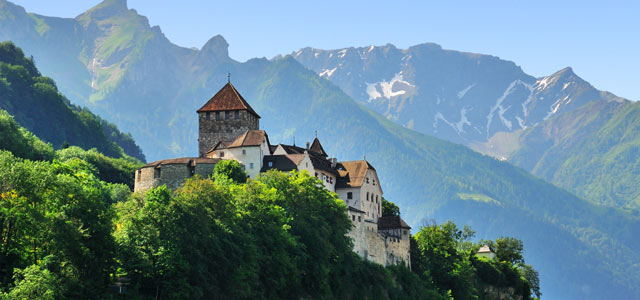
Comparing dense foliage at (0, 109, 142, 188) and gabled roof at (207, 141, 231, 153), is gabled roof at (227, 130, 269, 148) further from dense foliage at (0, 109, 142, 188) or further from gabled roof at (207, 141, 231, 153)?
dense foliage at (0, 109, 142, 188)

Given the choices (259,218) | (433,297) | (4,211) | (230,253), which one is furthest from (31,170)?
(433,297)

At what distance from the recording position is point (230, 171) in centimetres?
9294

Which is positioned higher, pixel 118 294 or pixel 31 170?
pixel 31 170

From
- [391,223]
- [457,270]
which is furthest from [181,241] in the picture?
[457,270]

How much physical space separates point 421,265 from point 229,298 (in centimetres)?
4949

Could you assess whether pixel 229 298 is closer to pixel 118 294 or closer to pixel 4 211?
pixel 118 294

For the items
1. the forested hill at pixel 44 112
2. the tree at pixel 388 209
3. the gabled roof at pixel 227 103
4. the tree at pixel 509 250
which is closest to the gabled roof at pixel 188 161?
the gabled roof at pixel 227 103

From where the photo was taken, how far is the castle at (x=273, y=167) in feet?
312

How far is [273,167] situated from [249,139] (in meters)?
4.13

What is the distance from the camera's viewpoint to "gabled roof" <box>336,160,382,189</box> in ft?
356

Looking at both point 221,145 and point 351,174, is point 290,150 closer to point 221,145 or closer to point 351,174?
point 351,174

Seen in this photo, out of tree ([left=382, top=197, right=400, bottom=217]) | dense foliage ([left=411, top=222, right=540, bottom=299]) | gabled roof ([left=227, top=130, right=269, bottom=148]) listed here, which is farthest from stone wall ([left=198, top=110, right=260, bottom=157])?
dense foliage ([left=411, top=222, right=540, bottom=299])

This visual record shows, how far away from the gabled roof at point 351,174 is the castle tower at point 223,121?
1256 cm

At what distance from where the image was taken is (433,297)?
351ft
